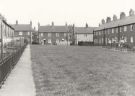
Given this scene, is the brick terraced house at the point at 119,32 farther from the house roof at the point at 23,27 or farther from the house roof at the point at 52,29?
the house roof at the point at 23,27

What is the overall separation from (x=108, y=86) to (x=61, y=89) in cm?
184

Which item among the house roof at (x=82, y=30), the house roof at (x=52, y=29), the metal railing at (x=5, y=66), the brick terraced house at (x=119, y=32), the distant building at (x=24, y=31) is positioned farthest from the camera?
the distant building at (x=24, y=31)

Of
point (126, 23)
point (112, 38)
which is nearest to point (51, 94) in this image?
point (126, 23)

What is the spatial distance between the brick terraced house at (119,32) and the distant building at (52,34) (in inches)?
901

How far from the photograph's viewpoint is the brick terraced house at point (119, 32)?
5441 cm

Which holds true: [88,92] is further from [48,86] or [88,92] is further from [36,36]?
[36,36]

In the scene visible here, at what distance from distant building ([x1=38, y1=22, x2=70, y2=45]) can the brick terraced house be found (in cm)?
2288

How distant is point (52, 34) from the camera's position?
10206 cm

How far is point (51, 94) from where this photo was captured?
8.54 meters

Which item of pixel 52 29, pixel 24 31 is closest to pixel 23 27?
pixel 24 31

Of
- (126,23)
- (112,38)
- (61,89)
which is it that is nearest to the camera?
(61,89)

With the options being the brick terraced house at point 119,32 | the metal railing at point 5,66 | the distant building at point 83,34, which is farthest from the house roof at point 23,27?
the metal railing at point 5,66

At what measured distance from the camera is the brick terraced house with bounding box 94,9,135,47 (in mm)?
54406

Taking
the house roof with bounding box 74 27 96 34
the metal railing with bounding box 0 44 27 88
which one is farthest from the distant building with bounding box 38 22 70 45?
the metal railing with bounding box 0 44 27 88
